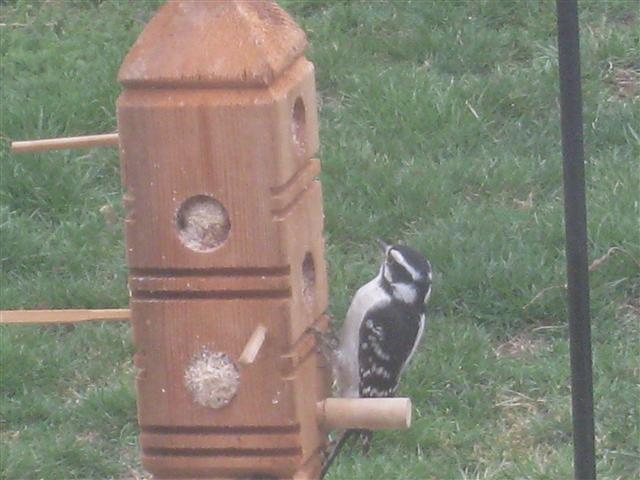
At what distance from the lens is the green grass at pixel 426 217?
4.66m

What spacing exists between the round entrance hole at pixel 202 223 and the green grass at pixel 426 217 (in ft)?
6.27

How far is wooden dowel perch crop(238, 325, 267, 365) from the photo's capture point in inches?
90.8

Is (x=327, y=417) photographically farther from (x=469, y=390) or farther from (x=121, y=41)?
(x=121, y=41)

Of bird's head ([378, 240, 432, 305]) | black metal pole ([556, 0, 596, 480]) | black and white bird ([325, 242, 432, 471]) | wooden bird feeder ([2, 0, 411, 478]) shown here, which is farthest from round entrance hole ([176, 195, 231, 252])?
bird's head ([378, 240, 432, 305])

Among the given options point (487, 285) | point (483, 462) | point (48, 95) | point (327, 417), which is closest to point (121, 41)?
point (48, 95)

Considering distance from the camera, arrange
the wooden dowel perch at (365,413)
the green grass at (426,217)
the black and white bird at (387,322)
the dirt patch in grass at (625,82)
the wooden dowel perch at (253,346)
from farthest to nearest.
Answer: the dirt patch in grass at (625,82) → the green grass at (426,217) → the black and white bird at (387,322) → the wooden dowel perch at (365,413) → the wooden dowel perch at (253,346)

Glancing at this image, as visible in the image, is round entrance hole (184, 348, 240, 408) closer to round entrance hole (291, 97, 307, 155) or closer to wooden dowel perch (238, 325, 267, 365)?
wooden dowel perch (238, 325, 267, 365)

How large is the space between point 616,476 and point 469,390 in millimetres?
607

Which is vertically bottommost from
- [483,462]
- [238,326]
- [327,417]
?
[483,462]

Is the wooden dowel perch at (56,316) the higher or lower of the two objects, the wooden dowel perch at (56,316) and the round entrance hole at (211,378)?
the higher

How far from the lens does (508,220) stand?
5402mm

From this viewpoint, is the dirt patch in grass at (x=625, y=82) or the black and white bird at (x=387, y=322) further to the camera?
the dirt patch in grass at (x=625, y=82)

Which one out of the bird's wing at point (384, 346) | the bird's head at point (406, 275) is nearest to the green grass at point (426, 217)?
the bird's wing at point (384, 346)

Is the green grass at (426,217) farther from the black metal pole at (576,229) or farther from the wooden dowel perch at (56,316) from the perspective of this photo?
the wooden dowel perch at (56,316)
